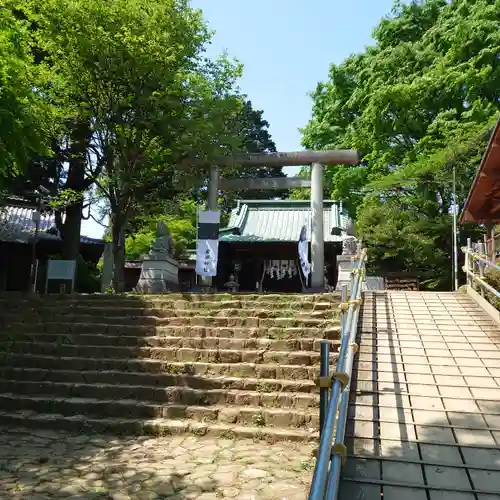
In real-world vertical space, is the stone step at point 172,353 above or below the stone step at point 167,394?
above

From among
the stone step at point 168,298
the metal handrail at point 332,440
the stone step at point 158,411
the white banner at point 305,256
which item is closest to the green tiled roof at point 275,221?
the white banner at point 305,256

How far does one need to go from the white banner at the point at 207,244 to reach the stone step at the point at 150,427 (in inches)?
278

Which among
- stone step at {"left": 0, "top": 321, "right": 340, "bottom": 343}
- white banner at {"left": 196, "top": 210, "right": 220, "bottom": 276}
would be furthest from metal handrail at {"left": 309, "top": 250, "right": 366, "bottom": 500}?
white banner at {"left": 196, "top": 210, "right": 220, "bottom": 276}

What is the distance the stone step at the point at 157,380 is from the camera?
643 centimetres

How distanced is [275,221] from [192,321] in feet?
41.5

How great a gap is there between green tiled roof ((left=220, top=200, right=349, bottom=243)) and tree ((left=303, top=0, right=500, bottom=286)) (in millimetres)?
1239

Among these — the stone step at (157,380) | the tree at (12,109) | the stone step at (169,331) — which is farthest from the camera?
the stone step at (169,331)

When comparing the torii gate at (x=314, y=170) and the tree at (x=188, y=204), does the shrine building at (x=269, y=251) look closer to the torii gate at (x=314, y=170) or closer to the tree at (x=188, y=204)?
the tree at (x=188, y=204)

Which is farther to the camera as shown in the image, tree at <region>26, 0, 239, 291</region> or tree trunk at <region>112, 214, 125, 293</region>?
tree trunk at <region>112, 214, 125, 293</region>

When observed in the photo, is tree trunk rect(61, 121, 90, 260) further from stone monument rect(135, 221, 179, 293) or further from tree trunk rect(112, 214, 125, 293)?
stone monument rect(135, 221, 179, 293)

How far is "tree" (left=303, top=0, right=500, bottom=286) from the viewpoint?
17.7 meters

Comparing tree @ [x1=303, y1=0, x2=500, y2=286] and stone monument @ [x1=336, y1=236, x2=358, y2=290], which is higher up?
tree @ [x1=303, y1=0, x2=500, y2=286]

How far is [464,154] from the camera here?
54.8ft

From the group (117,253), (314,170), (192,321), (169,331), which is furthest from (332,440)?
(314,170)
